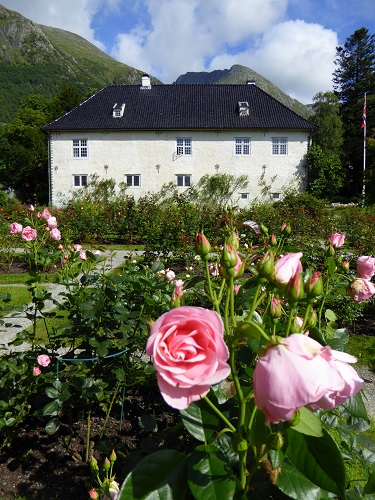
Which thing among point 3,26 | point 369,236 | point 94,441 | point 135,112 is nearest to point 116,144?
point 135,112

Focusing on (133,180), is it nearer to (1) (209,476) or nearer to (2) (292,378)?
(1) (209,476)

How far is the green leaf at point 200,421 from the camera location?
0.93 m

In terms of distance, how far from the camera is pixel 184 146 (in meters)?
25.0

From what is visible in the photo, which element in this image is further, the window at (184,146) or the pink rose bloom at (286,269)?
the window at (184,146)

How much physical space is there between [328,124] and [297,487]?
36.1 metres

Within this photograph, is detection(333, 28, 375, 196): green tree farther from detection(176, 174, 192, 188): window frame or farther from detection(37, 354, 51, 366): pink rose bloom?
detection(37, 354, 51, 366): pink rose bloom

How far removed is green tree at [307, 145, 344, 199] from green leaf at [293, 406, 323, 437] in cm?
2531

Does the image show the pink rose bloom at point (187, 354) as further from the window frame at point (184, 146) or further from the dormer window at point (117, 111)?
the dormer window at point (117, 111)

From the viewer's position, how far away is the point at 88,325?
194 cm

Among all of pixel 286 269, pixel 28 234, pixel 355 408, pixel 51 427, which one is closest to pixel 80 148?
pixel 28 234

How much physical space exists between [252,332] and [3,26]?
181489mm

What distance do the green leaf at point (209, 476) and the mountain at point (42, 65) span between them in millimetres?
92146

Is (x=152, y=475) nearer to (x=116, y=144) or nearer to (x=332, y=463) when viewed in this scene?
(x=332, y=463)

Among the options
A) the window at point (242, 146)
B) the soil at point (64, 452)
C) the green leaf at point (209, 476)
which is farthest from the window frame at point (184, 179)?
the green leaf at point (209, 476)
